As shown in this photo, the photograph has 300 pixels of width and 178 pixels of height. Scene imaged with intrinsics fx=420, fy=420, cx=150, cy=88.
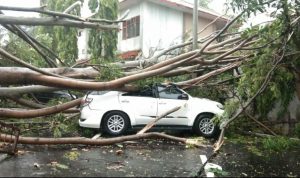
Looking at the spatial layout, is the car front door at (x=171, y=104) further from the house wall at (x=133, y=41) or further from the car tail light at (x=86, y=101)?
the house wall at (x=133, y=41)

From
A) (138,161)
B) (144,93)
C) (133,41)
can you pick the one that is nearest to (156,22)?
(133,41)

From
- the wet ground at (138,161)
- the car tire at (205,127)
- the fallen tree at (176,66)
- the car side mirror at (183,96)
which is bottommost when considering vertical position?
the wet ground at (138,161)

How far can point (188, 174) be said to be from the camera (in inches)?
267

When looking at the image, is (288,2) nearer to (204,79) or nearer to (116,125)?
(204,79)

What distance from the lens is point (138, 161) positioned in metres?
7.97

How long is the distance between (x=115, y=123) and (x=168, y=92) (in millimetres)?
1870

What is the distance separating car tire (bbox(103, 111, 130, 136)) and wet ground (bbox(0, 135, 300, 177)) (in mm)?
1556

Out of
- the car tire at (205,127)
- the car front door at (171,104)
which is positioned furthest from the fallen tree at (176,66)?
the car tire at (205,127)

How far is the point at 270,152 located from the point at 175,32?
18330 millimetres

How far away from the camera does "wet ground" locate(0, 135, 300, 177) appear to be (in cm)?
679

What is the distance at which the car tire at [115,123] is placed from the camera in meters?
11.7

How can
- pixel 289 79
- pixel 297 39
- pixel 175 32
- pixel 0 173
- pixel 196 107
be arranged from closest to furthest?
pixel 0 173, pixel 297 39, pixel 289 79, pixel 196 107, pixel 175 32

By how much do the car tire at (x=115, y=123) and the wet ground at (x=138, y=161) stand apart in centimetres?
156

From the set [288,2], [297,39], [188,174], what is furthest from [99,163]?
Answer: [297,39]
